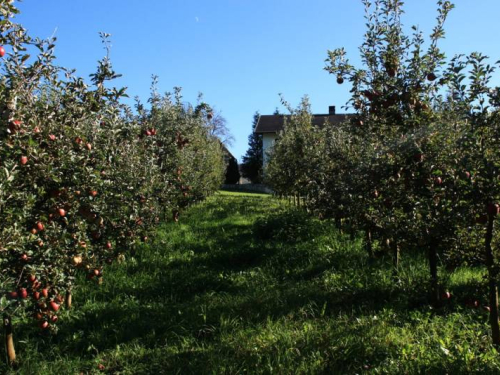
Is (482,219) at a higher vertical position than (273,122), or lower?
lower

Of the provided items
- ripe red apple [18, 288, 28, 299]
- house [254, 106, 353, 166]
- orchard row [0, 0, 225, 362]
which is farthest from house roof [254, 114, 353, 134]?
ripe red apple [18, 288, 28, 299]

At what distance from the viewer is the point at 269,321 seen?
437 centimetres

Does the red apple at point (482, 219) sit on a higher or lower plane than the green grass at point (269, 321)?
higher

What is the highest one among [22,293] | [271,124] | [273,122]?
[273,122]

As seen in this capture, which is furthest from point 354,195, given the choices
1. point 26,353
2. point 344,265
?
point 26,353

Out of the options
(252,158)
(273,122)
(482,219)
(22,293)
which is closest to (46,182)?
(22,293)

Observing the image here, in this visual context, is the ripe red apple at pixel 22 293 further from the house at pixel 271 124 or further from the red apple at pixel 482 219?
the house at pixel 271 124

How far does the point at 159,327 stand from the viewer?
4680 millimetres

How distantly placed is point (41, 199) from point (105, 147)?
113cm

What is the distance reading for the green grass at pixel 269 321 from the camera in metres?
3.57

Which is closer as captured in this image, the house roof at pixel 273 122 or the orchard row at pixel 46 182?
the orchard row at pixel 46 182

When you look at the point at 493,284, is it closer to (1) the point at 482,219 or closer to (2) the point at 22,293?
(1) the point at 482,219

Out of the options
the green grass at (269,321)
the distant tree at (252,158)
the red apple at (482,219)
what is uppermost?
the distant tree at (252,158)

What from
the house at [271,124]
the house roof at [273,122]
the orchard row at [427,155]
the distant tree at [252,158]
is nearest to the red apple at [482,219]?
the orchard row at [427,155]
